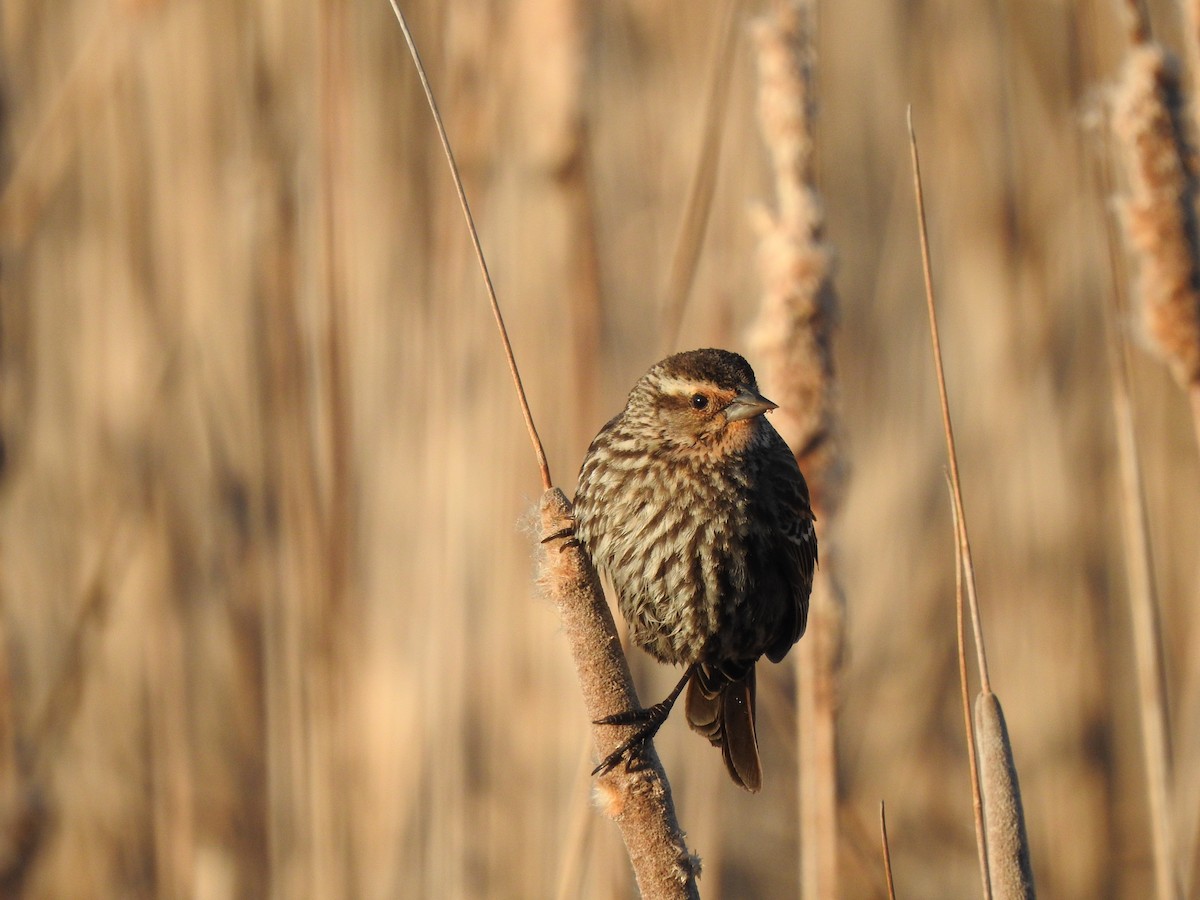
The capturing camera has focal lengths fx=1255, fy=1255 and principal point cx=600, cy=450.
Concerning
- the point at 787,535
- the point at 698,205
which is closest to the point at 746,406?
the point at 787,535

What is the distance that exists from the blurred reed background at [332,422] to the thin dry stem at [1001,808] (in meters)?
1.17

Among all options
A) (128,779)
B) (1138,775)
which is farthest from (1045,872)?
(128,779)

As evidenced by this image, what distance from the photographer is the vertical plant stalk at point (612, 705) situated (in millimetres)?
1208

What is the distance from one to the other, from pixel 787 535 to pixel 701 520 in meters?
0.15

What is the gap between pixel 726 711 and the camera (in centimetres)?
198

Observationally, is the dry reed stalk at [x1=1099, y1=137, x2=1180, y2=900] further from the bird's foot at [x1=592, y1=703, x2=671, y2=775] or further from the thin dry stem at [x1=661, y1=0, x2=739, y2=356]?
the bird's foot at [x1=592, y1=703, x2=671, y2=775]

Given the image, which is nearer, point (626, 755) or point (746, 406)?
point (626, 755)

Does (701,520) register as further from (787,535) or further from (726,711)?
(726,711)

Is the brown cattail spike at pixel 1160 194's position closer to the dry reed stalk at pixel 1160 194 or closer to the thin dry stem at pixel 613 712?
the dry reed stalk at pixel 1160 194

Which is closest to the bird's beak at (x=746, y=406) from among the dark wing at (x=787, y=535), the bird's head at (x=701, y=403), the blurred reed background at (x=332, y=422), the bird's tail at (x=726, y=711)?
the bird's head at (x=701, y=403)

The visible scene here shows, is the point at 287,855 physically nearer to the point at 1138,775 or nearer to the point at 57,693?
the point at 57,693

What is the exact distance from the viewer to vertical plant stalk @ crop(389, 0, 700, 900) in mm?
1208

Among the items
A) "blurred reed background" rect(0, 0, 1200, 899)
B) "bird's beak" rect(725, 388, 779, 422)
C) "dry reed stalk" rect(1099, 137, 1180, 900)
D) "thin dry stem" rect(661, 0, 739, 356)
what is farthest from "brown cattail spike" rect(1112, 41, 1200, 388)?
"blurred reed background" rect(0, 0, 1200, 899)

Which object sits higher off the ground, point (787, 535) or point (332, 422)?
point (332, 422)
